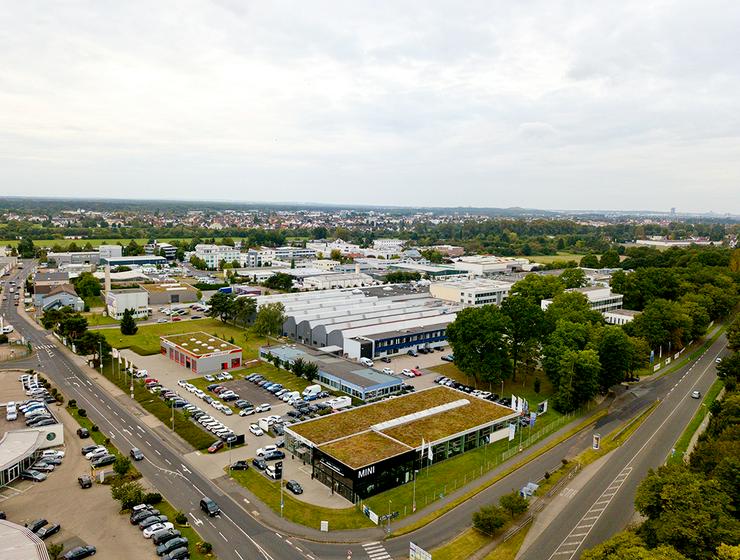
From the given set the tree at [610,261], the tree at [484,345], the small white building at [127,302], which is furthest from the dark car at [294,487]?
the tree at [610,261]

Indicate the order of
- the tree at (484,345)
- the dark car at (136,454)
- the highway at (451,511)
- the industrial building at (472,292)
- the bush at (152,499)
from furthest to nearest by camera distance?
the industrial building at (472,292), the tree at (484,345), the dark car at (136,454), the bush at (152,499), the highway at (451,511)

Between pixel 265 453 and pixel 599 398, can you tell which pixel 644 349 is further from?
pixel 265 453

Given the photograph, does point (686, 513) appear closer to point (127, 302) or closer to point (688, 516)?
point (688, 516)

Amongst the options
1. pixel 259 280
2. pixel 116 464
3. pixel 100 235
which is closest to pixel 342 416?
pixel 116 464

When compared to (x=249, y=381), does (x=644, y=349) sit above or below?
above

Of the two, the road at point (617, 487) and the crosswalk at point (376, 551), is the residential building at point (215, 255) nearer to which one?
the road at point (617, 487)

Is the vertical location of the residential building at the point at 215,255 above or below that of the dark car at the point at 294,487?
above

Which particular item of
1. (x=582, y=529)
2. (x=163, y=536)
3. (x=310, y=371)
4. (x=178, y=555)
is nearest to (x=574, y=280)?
(x=310, y=371)

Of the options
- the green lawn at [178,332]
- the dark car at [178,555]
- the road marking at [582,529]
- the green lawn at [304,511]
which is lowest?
the green lawn at [178,332]
